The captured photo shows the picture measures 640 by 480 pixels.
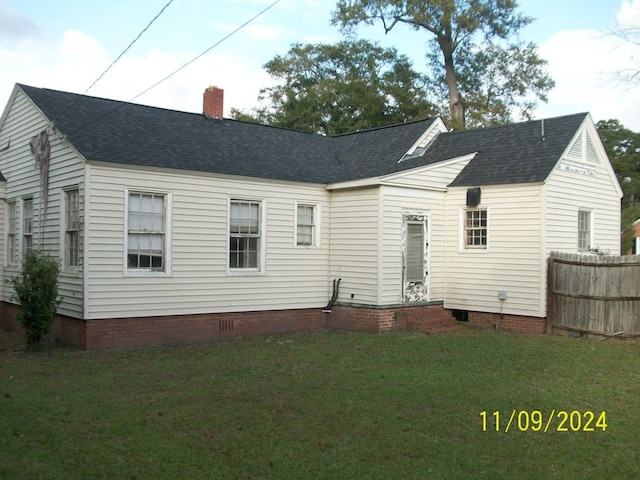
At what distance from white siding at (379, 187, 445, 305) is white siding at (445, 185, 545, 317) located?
0.92 ft

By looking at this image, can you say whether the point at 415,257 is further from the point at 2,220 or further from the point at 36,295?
the point at 2,220

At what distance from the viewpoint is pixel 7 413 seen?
7.23 m

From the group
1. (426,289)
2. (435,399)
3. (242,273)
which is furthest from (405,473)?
(426,289)

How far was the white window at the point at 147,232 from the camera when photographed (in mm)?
12594

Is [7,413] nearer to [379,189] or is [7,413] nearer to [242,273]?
[242,273]

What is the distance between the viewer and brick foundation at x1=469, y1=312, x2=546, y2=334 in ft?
46.8

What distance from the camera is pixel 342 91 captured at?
36.2 meters

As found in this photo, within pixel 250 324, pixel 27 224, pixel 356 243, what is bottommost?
pixel 250 324

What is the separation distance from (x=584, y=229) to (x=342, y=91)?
73.5 feet

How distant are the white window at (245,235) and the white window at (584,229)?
830 cm

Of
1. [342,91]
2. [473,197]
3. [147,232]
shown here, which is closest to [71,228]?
[147,232]

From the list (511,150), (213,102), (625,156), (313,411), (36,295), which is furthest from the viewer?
(625,156)

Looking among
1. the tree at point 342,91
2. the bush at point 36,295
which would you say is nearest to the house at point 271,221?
the bush at point 36,295

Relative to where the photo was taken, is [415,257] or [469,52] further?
[469,52]
